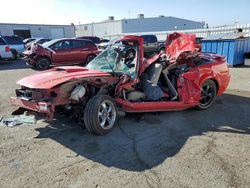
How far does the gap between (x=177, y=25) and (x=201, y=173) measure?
4982cm

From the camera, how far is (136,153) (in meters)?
4.00

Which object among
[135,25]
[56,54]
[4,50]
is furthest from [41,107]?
[135,25]

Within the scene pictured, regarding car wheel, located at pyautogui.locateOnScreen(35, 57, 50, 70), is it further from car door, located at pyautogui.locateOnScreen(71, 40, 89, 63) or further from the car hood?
the car hood

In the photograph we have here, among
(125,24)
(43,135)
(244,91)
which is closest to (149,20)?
(125,24)

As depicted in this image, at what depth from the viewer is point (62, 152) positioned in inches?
160

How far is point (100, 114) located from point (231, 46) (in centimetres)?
1100

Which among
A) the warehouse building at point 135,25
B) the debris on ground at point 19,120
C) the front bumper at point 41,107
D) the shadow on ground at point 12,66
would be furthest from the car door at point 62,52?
the warehouse building at point 135,25

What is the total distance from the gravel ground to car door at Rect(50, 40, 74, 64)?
9308 mm

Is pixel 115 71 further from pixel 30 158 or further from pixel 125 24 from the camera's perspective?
pixel 125 24

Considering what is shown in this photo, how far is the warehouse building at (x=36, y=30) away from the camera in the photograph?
119 ft

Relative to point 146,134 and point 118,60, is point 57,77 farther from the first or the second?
point 146,134

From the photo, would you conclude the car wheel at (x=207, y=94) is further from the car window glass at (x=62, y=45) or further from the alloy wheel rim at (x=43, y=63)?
the alloy wheel rim at (x=43, y=63)

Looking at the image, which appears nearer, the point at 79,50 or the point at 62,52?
the point at 62,52

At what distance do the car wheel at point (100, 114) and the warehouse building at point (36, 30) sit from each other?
3643cm
